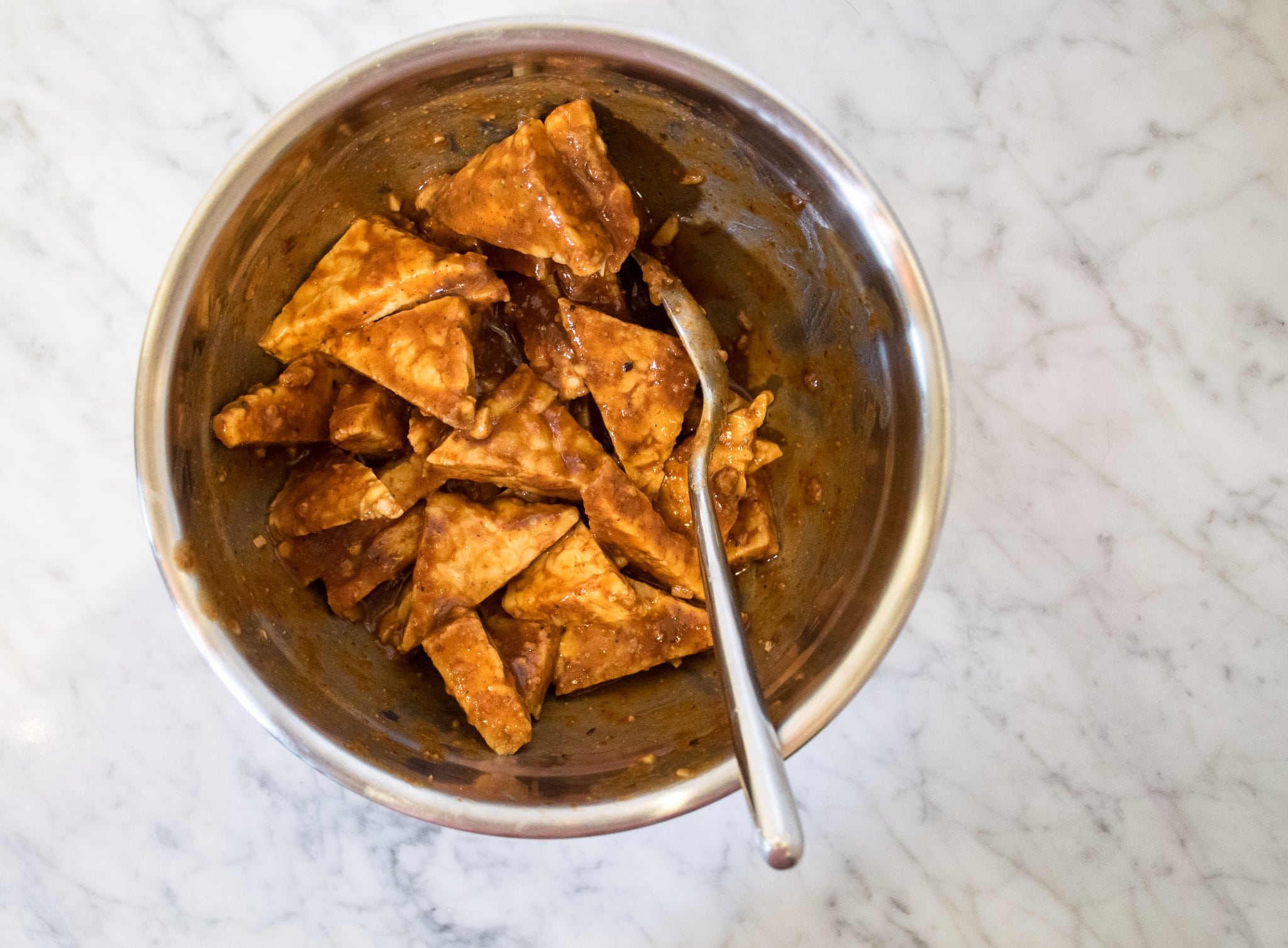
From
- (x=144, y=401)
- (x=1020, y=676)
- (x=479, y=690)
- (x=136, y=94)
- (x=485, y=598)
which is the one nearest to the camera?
(x=144, y=401)

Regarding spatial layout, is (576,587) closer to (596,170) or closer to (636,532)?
(636,532)

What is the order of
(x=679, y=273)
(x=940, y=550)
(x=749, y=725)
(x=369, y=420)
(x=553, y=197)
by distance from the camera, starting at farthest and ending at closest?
(x=940, y=550) → (x=679, y=273) → (x=369, y=420) → (x=553, y=197) → (x=749, y=725)

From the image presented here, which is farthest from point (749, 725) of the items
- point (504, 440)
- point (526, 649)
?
point (504, 440)

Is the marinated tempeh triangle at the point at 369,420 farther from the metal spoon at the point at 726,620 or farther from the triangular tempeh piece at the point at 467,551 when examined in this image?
the metal spoon at the point at 726,620

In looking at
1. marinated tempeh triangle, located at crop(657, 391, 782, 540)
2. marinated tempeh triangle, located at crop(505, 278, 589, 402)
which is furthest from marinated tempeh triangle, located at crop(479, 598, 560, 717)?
marinated tempeh triangle, located at crop(505, 278, 589, 402)

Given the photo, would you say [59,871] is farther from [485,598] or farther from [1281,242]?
[1281,242]

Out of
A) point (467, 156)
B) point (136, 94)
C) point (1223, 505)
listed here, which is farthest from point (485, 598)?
point (1223, 505)
